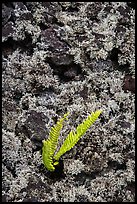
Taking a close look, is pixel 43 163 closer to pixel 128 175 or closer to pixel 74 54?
pixel 128 175

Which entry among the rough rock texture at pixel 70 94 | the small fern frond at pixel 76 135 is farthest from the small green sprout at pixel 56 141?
the rough rock texture at pixel 70 94

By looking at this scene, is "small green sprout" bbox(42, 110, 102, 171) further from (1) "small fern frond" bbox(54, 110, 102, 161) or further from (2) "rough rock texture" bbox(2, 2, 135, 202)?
(2) "rough rock texture" bbox(2, 2, 135, 202)

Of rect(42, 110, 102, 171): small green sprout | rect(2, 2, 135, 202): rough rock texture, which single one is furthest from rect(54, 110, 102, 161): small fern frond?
rect(2, 2, 135, 202): rough rock texture

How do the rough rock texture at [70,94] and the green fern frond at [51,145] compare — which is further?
the rough rock texture at [70,94]

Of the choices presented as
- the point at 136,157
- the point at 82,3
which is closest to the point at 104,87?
the point at 136,157

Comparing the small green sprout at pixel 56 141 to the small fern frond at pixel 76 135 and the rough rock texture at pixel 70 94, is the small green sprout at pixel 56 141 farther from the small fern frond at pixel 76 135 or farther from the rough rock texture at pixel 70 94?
the rough rock texture at pixel 70 94

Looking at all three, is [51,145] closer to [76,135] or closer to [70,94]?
[76,135]

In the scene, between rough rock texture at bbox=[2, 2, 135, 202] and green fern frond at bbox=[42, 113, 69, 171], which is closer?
green fern frond at bbox=[42, 113, 69, 171]

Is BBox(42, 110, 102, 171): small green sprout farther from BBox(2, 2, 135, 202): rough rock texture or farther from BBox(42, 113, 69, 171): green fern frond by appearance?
BBox(2, 2, 135, 202): rough rock texture
